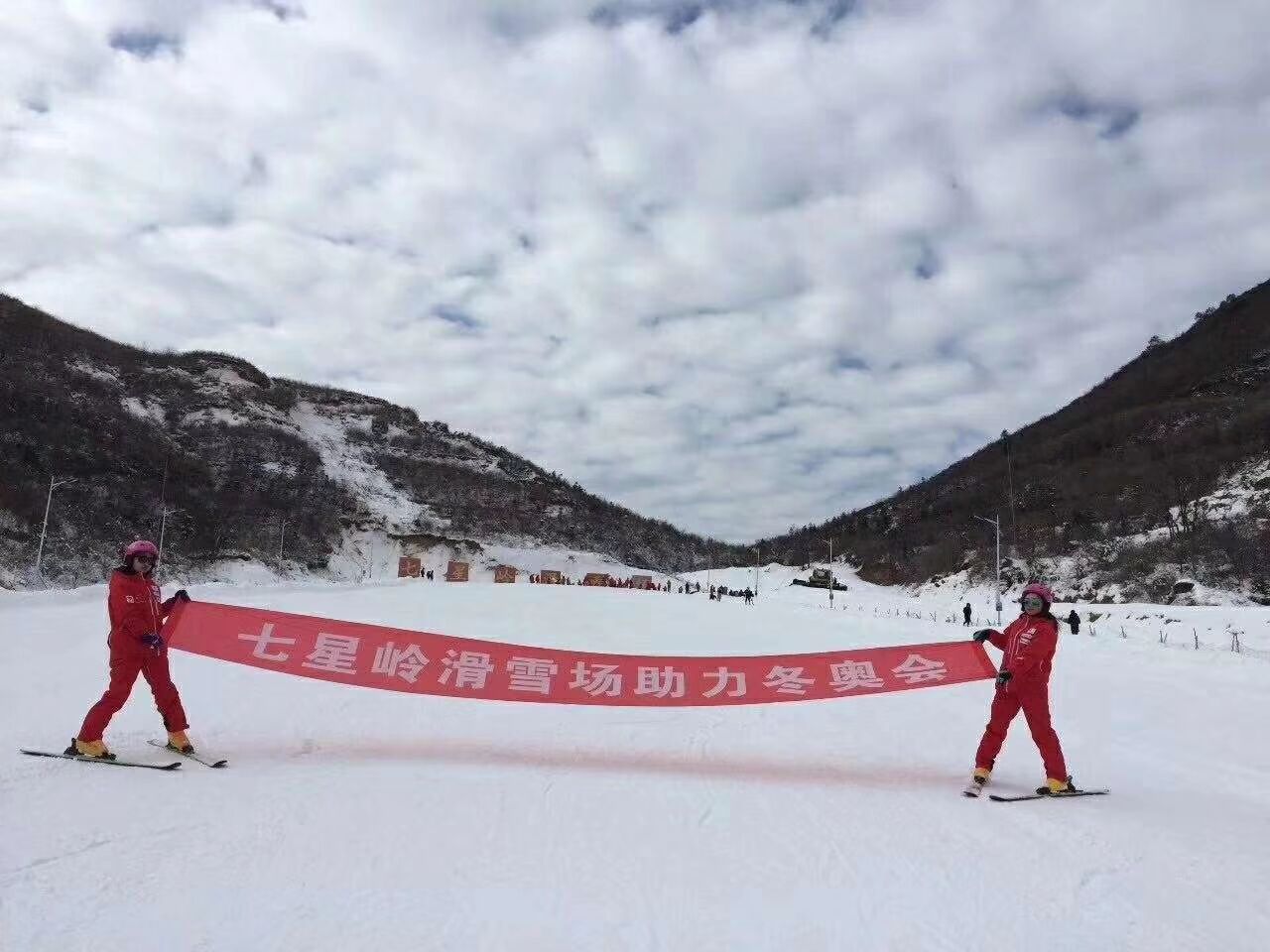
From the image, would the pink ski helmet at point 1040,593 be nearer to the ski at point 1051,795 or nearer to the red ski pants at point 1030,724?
the red ski pants at point 1030,724

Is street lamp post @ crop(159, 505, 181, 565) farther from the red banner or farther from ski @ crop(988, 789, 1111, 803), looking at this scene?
ski @ crop(988, 789, 1111, 803)

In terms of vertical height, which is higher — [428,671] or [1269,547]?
[1269,547]

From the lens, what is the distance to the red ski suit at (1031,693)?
6.28m

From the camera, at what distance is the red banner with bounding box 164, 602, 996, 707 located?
7.46 m

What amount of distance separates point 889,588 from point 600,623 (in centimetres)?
8127

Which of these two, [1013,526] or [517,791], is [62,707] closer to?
[517,791]

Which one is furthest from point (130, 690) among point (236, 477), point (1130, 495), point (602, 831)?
point (236, 477)

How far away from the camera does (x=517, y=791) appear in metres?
5.83

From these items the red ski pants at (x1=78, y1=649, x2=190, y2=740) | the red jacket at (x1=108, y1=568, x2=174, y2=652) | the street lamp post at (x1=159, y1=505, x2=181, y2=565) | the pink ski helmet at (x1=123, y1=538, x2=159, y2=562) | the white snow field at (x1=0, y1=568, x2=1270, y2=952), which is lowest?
the white snow field at (x1=0, y1=568, x2=1270, y2=952)

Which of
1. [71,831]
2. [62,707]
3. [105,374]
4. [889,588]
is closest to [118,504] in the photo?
[105,374]

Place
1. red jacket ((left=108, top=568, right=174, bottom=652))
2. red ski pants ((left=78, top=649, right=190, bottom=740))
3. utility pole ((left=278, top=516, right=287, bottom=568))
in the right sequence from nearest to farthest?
red ski pants ((left=78, top=649, right=190, bottom=740))
red jacket ((left=108, top=568, right=174, bottom=652))
utility pole ((left=278, top=516, right=287, bottom=568))

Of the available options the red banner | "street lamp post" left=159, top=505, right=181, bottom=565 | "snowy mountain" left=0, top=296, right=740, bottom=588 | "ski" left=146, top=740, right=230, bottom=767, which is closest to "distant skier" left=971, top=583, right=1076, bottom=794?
the red banner

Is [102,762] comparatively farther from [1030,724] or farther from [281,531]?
[281,531]

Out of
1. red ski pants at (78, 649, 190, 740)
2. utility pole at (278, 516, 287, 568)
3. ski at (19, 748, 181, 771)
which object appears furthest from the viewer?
utility pole at (278, 516, 287, 568)
